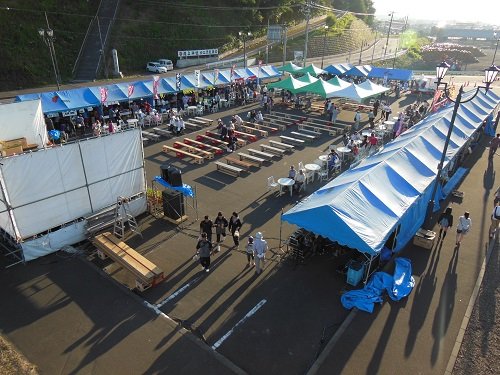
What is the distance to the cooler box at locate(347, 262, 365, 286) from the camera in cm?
1001

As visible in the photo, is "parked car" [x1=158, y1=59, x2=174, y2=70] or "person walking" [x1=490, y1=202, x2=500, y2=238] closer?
"person walking" [x1=490, y1=202, x2=500, y2=238]

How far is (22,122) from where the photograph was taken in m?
16.1

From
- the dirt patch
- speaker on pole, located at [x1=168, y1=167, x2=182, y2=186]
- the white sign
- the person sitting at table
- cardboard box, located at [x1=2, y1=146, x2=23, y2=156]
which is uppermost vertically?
the white sign

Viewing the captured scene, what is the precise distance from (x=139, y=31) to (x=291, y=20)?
1534 inches

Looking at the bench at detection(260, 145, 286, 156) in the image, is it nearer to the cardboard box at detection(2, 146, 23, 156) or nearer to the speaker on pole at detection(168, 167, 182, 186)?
the speaker on pole at detection(168, 167, 182, 186)

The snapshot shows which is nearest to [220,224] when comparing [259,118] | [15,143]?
[15,143]

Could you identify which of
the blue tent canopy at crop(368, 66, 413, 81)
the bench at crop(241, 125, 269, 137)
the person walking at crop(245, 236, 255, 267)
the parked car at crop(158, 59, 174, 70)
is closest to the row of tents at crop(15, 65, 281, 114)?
the bench at crop(241, 125, 269, 137)

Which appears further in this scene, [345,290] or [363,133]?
[363,133]

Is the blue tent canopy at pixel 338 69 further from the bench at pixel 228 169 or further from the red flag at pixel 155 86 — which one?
the bench at pixel 228 169

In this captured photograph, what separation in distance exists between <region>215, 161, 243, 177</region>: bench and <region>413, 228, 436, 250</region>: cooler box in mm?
8569

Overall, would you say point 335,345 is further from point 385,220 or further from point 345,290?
point 385,220

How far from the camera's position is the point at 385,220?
34.2ft

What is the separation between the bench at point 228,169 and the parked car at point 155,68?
1365 inches

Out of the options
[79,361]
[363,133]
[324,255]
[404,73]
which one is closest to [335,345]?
[324,255]
